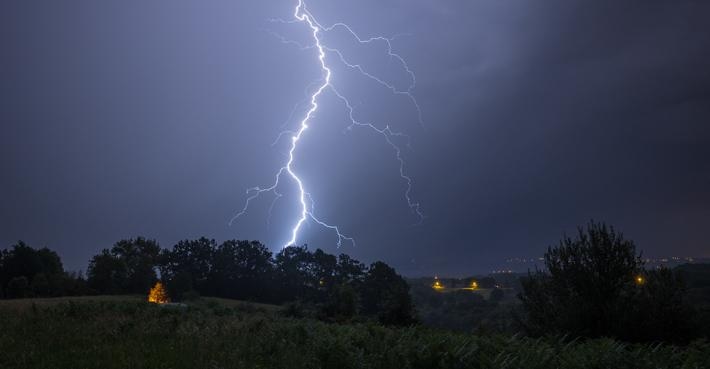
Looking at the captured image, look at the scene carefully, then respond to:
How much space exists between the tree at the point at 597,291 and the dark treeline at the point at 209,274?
32394mm

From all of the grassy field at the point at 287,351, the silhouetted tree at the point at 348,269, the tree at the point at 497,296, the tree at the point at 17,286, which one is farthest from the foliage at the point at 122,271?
the grassy field at the point at 287,351

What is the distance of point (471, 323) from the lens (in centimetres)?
4950

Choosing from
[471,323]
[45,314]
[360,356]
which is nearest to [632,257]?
[360,356]

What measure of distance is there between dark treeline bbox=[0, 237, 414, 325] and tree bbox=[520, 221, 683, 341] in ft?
106

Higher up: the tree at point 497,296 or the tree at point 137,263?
the tree at point 137,263

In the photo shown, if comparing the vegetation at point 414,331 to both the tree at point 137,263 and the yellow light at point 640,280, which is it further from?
the tree at point 137,263

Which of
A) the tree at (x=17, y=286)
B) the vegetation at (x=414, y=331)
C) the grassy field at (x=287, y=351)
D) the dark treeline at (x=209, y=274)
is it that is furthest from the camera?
the dark treeline at (x=209, y=274)

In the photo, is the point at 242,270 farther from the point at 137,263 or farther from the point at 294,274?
the point at 137,263

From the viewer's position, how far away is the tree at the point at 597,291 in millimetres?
15742

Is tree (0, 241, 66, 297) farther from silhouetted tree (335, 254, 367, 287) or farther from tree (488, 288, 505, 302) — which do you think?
tree (488, 288, 505, 302)

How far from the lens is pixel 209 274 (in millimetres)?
72312

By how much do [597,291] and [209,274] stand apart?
64.9 meters

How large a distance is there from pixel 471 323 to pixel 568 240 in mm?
33699

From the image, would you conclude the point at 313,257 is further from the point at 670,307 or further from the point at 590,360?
the point at 590,360
